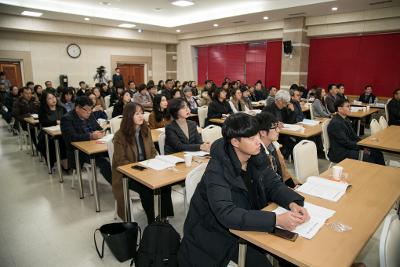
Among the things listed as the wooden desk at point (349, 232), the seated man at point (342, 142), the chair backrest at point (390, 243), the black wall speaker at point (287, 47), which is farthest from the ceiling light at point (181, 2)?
the chair backrest at point (390, 243)

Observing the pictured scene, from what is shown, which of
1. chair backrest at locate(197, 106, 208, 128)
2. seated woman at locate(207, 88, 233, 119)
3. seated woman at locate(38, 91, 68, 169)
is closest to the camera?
seated woman at locate(38, 91, 68, 169)

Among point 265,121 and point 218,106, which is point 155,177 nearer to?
point 265,121

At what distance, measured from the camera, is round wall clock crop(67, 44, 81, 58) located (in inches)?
435

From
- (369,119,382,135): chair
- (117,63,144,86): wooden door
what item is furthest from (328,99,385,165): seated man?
(117,63,144,86): wooden door

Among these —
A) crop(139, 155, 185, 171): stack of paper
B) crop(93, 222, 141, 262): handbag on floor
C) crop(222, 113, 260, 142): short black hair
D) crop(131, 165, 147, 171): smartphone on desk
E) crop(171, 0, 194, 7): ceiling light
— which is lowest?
crop(93, 222, 141, 262): handbag on floor

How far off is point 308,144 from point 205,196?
5.25 ft

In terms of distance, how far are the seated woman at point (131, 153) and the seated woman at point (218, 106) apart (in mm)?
3023

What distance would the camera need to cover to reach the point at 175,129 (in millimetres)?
3359

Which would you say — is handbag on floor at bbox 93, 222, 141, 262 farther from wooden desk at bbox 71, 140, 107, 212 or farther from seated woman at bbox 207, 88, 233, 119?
seated woman at bbox 207, 88, 233, 119

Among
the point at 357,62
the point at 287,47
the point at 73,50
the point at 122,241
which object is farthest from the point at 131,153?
the point at 73,50

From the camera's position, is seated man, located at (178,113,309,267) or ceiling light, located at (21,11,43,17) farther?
ceiling light, located at (21,11,43,17)

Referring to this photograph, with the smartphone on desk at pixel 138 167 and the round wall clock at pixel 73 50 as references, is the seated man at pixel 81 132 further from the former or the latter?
the round wall clock at pixel 73 50

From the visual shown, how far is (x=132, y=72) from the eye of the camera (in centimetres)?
1335

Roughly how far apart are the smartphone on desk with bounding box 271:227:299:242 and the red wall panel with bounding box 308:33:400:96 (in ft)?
30.9
